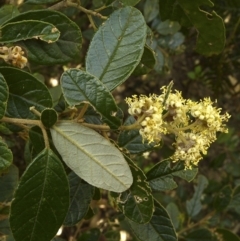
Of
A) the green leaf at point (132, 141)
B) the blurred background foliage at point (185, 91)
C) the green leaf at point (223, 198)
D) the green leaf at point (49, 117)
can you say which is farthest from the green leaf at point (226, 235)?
the green leaf at point (49, 117)

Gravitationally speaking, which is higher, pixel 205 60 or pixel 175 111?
pixel 175 111

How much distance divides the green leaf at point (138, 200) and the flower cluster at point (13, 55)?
355 millimetres

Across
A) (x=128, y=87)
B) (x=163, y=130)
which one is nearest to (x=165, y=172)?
(x=163, y=130)

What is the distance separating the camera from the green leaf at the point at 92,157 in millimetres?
982

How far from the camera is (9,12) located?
4.36 ft

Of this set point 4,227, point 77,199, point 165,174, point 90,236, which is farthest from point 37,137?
point 90,236

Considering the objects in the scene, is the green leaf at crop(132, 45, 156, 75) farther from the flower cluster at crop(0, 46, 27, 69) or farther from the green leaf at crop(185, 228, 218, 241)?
the green leaf at crop(185, 228, 218, 241)

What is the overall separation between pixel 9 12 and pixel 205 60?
47.0 inches

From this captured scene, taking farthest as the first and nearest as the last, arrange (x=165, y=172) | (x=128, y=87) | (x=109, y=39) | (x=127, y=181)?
(x=128, y=87), (x=165, y=172), (x=109, y=39), (x=127, y=181)

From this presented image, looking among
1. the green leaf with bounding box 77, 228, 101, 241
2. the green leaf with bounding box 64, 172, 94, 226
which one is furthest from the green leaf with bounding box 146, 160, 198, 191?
the green leaf with bounding box 77, 228, 101, 241

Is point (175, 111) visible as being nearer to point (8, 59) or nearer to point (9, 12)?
point (8, 59)

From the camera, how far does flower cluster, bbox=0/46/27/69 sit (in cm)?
112

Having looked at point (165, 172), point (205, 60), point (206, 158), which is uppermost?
point (165, 172)

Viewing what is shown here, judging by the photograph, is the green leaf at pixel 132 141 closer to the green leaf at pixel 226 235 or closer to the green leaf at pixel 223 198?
the green leaf at pixel 226 235
